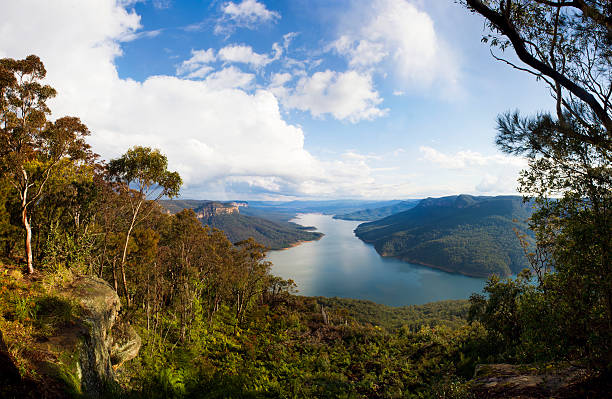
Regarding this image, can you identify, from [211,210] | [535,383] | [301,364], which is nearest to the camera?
[535,383]

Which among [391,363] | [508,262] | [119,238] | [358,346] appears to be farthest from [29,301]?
[508,262]

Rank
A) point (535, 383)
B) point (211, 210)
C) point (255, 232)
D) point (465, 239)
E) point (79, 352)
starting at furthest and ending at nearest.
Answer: point (211, 210), point (255, 232), point (465, 239), point (535, 383), point (79, 352)

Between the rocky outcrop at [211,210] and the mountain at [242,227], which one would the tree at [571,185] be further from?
the rocky outcrop at [211,210]

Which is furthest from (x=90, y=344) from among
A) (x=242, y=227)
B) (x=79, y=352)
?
(x=242, y=227)

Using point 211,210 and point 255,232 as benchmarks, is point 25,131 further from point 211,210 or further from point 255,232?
point 211,210

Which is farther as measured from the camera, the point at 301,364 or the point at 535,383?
the point at 301,364

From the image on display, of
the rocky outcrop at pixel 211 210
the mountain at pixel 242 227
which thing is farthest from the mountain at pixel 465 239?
the rocky outcrop at pixel 211 210

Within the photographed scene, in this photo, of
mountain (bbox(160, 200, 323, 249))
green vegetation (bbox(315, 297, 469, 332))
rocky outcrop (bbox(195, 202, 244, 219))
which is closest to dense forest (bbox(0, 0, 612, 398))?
green vegetation (bbox(315, 297, 469, 332))
